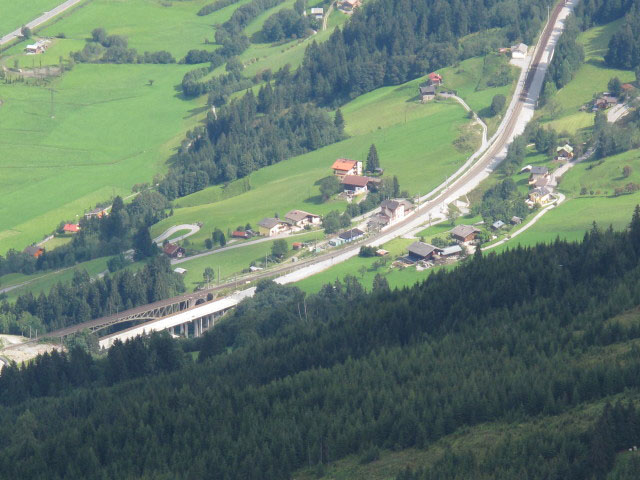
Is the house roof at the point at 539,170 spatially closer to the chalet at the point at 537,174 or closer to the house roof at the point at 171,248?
the chalet at the point at 537,174

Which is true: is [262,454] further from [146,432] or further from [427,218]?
[427,218]

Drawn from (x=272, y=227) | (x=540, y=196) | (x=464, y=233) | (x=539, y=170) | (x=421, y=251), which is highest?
(x=539, y=170)

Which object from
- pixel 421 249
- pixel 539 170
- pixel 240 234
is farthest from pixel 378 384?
pixel 539 170

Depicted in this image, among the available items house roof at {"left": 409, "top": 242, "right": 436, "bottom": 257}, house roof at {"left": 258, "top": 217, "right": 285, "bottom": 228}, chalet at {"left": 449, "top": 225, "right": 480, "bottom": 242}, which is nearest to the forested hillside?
house roof at {"left": 409, "top": 242, "right": 436, "bottom": 257}

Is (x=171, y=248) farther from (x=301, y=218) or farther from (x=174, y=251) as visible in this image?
(x=301, y=218)

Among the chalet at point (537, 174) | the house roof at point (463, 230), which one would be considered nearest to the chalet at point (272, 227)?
the house roof at point (463, 230)

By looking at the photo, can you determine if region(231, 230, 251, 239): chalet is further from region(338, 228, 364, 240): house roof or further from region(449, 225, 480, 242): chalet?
region(449, 225, 480, 242): chalet

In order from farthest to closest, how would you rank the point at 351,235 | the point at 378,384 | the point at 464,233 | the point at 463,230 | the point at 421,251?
the point at 351,235, the point at 463,230, the point at 464,233, the point at 421,251, the point at 378,384
